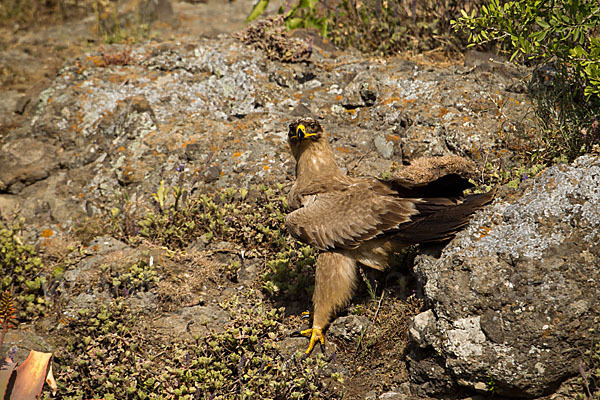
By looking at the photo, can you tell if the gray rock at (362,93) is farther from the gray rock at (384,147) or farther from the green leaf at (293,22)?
the green leaf at (293,22)

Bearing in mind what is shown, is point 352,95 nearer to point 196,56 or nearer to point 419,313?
point 196,56

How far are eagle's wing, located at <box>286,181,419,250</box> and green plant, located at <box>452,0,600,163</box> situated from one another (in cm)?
173

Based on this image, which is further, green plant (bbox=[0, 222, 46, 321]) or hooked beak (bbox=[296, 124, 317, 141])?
green plant (bbox=[0, 222, 46, 321])

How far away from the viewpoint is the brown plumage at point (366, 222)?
4.52 meters

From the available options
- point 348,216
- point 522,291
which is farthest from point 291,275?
point 522,291

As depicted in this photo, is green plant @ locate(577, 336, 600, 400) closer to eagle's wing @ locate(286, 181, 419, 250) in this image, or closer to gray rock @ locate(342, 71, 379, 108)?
eagle's wing @ locate(286, 181, 419, 250)

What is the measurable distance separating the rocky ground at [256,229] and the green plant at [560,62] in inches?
14.0

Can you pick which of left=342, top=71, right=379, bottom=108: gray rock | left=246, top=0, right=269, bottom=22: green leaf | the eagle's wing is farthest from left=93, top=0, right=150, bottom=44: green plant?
the eagle's wing

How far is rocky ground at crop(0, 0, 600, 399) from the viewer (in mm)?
4008

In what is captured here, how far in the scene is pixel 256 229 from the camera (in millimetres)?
6184

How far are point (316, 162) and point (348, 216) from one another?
93 centimetres

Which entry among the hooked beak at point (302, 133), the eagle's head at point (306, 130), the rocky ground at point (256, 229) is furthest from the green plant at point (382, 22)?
the hooked beak at point (302, 133)

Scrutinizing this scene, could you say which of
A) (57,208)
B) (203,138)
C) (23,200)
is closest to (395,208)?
(203,138)

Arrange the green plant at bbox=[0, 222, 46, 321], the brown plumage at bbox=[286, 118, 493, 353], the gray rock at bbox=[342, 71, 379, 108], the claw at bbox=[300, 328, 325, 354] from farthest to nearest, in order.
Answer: the gray rock at bbox=[342, 71, 379, 108], the green plant at bbox=[0, 222, 46, 321], the claw at bbox=[300, 328, 325, 354], the brown plumage at bbox=[286, 118, 493, 353]
